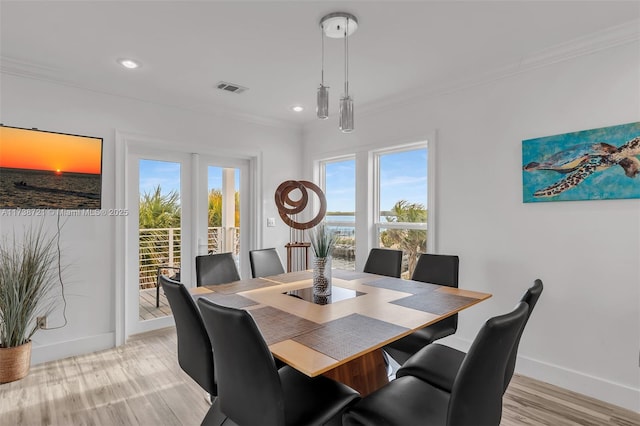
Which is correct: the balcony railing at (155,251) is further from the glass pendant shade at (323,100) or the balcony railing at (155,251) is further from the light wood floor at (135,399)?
the glass pendant shade at (323,100)

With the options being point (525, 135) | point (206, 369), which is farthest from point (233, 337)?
point (525, 135)

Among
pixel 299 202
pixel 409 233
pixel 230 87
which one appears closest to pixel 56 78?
pixel 230 87

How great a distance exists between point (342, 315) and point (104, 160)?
2.86 m

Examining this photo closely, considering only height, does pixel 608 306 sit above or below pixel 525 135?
below

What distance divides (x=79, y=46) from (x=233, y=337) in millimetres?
2570

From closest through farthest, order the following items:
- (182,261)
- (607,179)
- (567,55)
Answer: (607,179)
(567,55)
(182,261)

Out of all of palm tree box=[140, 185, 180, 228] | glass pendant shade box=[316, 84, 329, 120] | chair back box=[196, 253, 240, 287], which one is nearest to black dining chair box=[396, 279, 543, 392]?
glass pendant shade box=[316, 84, 329, 120]

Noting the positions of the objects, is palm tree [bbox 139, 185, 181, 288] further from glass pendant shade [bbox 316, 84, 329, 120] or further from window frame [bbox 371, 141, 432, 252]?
glass pendant shade [bbox 316, 84, 329, 120]

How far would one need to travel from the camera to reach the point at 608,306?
2.41 m

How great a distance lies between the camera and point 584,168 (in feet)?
8.16

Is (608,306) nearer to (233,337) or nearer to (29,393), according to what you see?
(233,337)

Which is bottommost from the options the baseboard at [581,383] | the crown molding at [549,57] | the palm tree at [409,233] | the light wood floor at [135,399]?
the light wood floor at [135,399]

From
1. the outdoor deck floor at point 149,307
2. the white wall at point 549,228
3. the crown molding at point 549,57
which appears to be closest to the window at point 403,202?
the white wall at point 549,228

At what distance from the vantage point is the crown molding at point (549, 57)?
230cm
